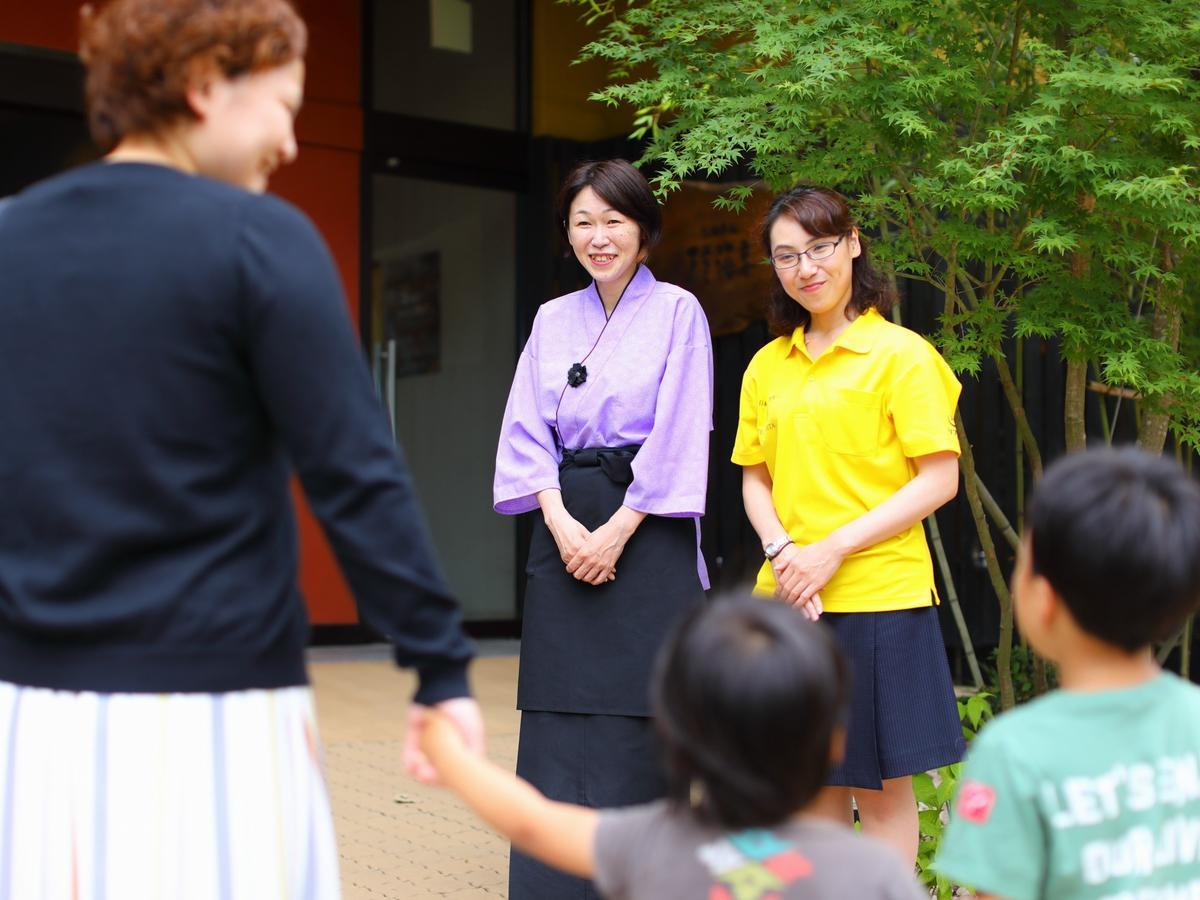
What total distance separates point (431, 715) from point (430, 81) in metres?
7.58

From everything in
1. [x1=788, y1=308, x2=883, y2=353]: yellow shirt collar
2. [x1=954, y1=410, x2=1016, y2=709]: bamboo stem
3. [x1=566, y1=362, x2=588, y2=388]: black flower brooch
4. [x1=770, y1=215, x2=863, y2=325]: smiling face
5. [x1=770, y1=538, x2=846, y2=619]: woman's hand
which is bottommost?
[x1=954, y1=410, x2=1016, y2=709]: bamboo stem

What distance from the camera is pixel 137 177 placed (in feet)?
5.27

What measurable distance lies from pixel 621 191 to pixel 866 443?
2.87 feet

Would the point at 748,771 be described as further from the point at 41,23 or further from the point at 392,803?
the point at 41,23

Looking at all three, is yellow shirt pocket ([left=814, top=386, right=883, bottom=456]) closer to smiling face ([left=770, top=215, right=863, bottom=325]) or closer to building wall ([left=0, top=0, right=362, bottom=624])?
smiling face ([left=770, top=215, right=863, bottom=325])

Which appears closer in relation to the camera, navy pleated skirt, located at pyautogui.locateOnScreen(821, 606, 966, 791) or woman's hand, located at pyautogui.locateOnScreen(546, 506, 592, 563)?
navy pleated skirt, located at pyautogui.locateOnScreen(821, 606, 966, 791)

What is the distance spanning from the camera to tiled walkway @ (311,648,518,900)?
4023 millimetres

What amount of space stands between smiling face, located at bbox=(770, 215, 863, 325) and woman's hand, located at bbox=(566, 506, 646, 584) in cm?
64

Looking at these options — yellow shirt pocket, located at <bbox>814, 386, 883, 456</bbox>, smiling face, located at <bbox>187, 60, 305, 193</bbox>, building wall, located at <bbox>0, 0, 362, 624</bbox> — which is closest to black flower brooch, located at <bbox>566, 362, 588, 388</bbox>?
yellow shirt pocket, located at <bbox>814, 386, 883, 456</bbox>

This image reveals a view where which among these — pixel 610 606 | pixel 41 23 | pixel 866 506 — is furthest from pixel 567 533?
pixel 41 23

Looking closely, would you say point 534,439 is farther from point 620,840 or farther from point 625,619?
point 620,840

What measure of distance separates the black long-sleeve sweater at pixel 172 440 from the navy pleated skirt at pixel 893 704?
1623 millimetres

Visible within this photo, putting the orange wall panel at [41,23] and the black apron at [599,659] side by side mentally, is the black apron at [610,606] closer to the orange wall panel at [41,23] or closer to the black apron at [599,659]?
the black apron at [599,659]

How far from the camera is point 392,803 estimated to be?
197 inches
